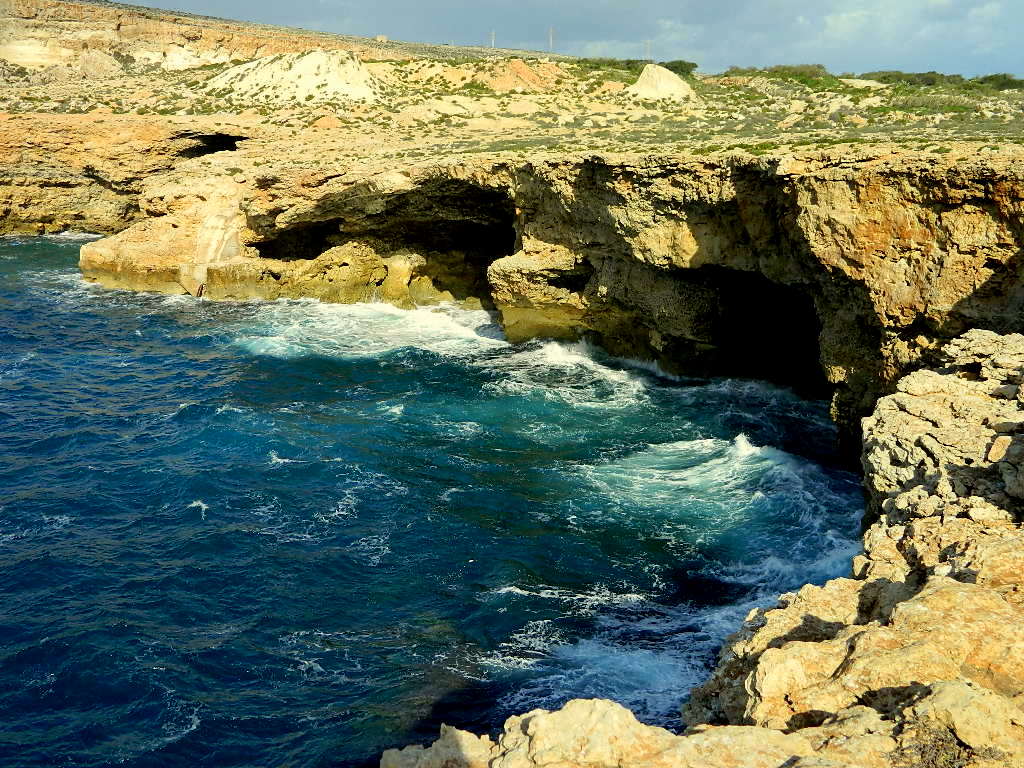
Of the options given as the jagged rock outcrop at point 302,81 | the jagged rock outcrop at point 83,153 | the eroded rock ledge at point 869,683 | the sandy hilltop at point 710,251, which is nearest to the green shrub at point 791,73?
the sandy hilltop at point 710,251

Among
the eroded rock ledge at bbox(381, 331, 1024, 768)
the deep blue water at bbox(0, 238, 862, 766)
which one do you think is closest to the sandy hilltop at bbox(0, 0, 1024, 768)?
the eroded rock ledge at bbox(381, 331, 1024, 768)

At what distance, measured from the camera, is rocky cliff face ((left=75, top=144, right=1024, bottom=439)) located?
1008 inches

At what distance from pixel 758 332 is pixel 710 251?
21.2 feet

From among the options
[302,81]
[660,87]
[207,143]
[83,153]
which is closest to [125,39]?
[302,81]

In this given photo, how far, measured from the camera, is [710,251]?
33.9 m

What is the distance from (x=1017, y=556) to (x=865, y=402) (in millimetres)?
16725

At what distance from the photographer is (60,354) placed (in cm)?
4212

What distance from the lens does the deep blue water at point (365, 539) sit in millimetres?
18812

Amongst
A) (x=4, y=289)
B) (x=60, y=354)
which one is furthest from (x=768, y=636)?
(x=4, y=289)

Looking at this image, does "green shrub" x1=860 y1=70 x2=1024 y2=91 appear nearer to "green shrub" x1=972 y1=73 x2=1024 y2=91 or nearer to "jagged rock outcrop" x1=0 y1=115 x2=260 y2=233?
"green shrub" x1=972 y1=73 x2=1024 y2=91

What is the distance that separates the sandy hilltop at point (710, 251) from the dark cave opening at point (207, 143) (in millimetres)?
264

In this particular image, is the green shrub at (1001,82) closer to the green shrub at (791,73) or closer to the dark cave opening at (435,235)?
the green shrub at (791,73)

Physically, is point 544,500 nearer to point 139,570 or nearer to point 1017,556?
point 139,570

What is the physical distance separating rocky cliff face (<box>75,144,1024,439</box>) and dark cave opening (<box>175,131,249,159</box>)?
396 inches
